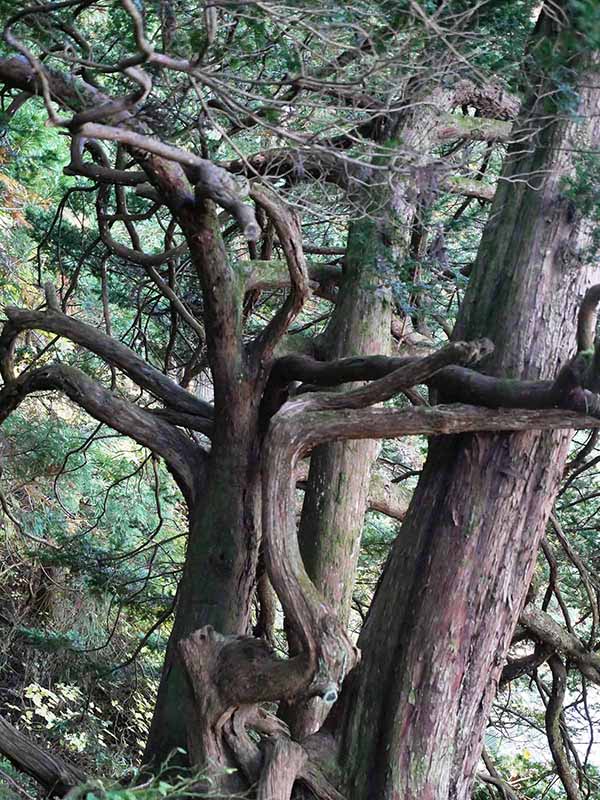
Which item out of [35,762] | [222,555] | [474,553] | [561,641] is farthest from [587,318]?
[35,762]

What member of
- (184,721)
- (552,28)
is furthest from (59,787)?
(552,28)

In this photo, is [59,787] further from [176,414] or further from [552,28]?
[552,28]

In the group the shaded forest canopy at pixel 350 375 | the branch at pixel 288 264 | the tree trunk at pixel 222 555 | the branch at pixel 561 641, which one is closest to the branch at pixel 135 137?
the shaded forest canopy at pixel 350 375

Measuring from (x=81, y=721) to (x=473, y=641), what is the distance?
3.71 m

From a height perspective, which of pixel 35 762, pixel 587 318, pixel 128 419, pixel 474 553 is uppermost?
pixel 587 318

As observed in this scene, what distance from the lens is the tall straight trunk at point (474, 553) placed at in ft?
14.5

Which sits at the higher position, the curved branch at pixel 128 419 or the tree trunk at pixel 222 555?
the curved branch at pixel 128 419

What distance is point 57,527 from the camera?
8695 mm

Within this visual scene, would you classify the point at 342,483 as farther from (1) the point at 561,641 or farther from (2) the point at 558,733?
(2) the point at 558,733

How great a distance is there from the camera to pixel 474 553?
4.46 m

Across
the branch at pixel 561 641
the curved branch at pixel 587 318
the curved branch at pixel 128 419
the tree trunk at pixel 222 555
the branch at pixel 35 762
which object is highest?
the branch at pixel 561 641

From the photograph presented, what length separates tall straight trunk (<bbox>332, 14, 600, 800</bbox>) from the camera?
4.43m

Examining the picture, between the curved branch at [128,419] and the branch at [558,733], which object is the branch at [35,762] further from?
→ the branch at [558,733]

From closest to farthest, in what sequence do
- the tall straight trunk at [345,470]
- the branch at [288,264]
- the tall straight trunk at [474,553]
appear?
the branch at [288,264] → the tall straight trunk at [474,553] → the tall straight trunk at [345,470]
